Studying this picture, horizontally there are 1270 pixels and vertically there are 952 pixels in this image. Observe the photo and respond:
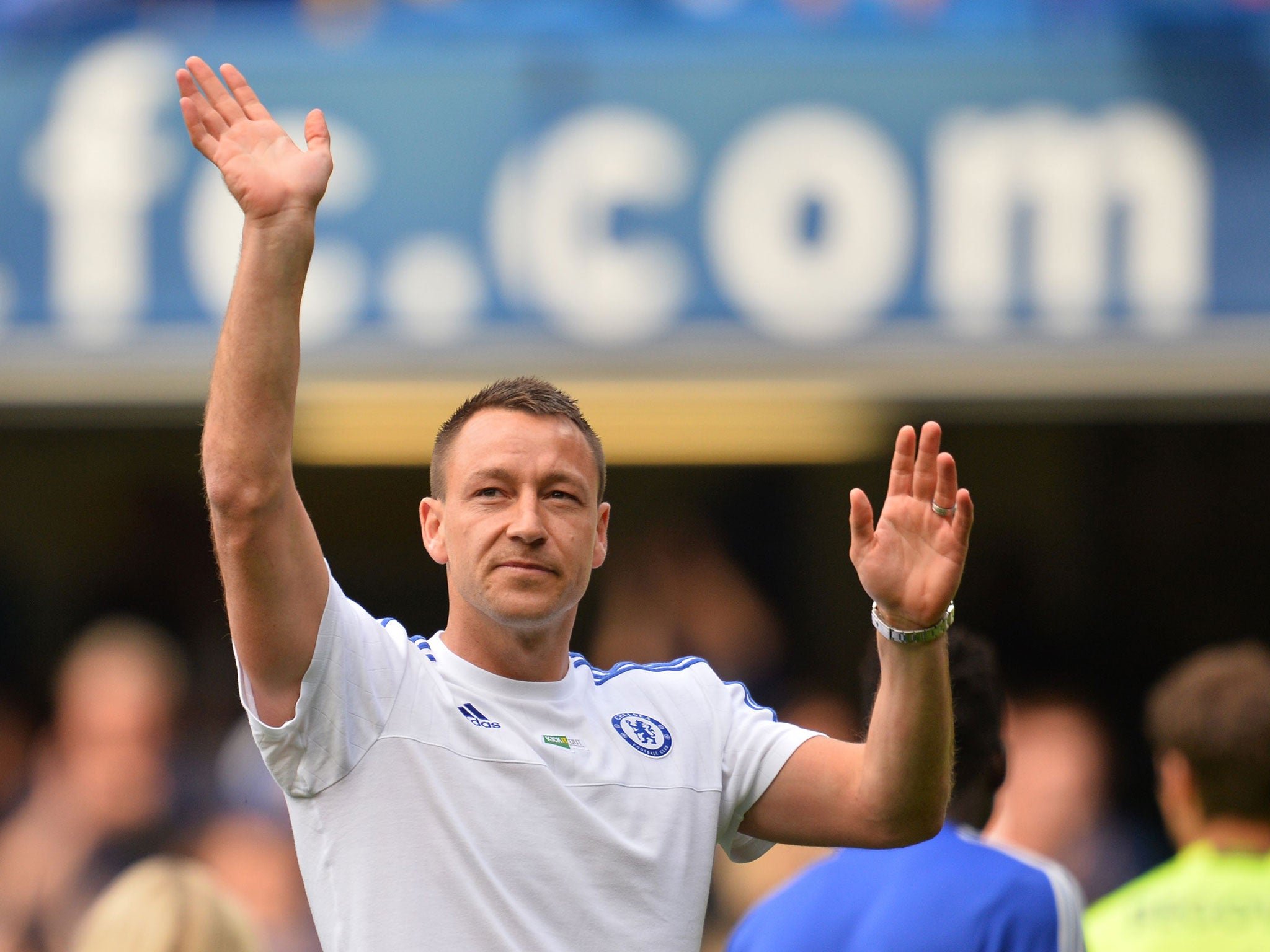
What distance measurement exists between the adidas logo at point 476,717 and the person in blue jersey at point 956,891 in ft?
3.27

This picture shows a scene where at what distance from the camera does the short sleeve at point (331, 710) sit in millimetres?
2168

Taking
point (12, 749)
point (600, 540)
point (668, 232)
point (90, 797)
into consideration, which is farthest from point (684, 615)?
point (600, 540)

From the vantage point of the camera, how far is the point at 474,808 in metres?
2.25

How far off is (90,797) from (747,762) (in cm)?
391

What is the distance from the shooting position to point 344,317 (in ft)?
20.7

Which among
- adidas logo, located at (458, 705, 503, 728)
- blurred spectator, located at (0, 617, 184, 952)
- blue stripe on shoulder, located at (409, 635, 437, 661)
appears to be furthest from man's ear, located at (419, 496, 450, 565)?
blurred spectator, located at (0, 617, 184, 952)

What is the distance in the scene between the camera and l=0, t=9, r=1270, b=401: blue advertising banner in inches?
244

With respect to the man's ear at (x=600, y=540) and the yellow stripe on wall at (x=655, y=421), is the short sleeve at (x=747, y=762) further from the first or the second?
the yellow stripe on wall at (x=655, y=421)

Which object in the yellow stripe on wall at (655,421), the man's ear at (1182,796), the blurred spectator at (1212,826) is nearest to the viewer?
the blurred spectator at (1212,826)

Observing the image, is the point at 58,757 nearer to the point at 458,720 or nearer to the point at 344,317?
the point at 344,317

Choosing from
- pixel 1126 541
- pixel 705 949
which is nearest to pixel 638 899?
pixel 705 949

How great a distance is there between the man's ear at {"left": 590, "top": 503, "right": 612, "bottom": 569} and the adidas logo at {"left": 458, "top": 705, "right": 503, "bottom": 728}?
0.97ft

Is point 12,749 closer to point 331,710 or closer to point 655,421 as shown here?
point 655,421

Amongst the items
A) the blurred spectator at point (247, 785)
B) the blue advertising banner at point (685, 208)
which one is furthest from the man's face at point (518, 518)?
the blue advertising banner at point (685, 208)
